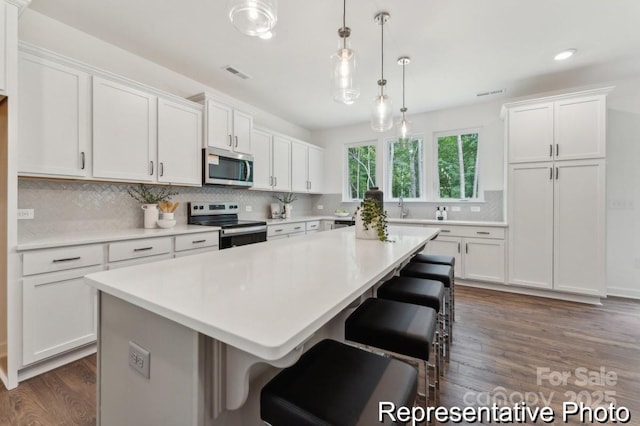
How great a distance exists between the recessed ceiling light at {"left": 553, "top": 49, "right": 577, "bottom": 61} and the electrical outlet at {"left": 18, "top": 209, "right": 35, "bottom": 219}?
5.03 m

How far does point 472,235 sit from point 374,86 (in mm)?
2408

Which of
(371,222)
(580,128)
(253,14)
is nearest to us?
(253,14)

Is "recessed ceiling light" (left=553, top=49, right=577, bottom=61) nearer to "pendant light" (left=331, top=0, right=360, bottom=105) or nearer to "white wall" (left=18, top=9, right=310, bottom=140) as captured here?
"pendant light" (left=331, top=0, right=360, bottom=105)

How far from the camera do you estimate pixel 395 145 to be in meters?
5.07

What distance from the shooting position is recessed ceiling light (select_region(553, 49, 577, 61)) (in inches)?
111

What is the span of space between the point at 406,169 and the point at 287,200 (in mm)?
2216

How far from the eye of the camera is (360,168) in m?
5.47

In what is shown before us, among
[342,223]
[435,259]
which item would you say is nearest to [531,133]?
[435,259]

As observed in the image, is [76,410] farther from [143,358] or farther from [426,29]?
[426,29]

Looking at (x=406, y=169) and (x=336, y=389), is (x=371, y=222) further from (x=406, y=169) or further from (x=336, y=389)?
(x=406, y=169)

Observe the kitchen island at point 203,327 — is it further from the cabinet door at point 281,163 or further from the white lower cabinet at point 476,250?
the cabinet door at point 281,163

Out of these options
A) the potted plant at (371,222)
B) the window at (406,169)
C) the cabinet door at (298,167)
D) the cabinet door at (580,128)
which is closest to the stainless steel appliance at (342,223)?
the cabinet door at (298,167)

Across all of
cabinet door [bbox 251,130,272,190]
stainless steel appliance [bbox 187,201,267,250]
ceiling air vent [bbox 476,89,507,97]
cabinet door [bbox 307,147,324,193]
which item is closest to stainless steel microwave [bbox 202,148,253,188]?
cabinet door [bbox 251,130,272,190]

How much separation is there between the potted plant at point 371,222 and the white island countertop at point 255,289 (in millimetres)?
465
